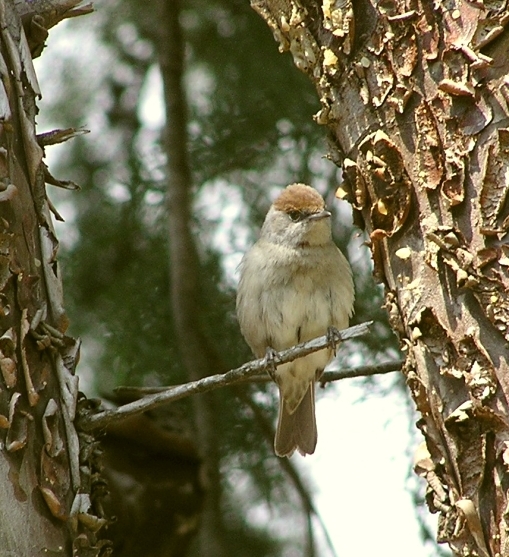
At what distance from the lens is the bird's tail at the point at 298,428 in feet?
14.1

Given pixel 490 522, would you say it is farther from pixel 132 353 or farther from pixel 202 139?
pixel 202 139

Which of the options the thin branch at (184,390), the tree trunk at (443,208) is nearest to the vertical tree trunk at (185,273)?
the thin branch at (184,390)

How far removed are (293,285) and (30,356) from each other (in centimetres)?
187

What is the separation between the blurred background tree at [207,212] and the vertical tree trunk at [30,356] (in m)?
1.47

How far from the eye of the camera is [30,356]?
8.87 ft

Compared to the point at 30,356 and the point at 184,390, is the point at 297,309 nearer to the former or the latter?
the point at 184,390

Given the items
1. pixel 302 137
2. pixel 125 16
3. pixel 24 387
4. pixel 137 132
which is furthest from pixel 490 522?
pixel 125 16

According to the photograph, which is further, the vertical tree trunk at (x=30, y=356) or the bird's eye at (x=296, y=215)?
the bird's eye at (x=296, y=215)

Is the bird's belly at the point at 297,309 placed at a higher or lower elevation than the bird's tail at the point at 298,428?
higher

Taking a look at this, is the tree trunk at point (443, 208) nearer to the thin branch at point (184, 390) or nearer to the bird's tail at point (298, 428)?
the thin branch at point (184, 390)

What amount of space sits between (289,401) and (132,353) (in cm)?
88

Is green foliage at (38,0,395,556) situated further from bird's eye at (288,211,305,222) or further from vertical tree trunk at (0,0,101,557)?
vertical tree trunk at (0,0,101,557)

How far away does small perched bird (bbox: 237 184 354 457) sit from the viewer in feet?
14.0

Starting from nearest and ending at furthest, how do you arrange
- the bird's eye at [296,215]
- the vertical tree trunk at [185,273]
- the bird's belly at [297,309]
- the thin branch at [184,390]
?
the thin branch at [184,390], the vertical tree trunk at [185,273], the bird's belly at [297,309], the bird's eye at [296,215]
